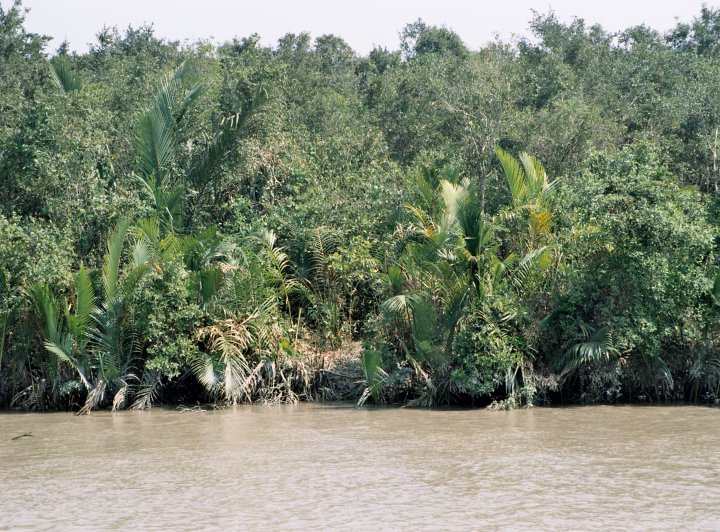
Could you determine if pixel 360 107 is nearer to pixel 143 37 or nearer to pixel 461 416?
pixel 461 416

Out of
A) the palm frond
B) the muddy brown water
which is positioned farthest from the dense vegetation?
the muddy brown water

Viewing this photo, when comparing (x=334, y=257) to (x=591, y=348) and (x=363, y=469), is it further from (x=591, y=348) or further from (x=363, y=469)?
(x=363, y=469)

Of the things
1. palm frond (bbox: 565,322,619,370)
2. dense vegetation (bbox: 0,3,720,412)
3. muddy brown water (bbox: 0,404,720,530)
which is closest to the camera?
muddy brown water (bbox: 0,404,720,530)

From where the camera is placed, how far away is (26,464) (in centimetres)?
1312

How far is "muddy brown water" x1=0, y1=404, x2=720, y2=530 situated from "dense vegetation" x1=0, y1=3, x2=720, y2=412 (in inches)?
34.6

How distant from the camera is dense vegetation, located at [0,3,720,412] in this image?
16859mm

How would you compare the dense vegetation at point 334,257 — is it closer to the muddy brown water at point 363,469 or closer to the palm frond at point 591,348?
the palm frond at point 591,348

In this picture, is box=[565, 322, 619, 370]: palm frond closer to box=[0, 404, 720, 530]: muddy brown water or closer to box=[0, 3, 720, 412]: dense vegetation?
box=[0, 3, 720, 412]: dense vegetation

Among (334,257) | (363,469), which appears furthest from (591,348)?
(363,469)

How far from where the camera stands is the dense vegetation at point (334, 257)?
16859 mm

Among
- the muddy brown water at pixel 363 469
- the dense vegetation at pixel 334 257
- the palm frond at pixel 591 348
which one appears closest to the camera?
the muddy brown water at pixel 363 469

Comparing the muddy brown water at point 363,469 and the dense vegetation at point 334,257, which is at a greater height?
the dense vegetation at point 334,257

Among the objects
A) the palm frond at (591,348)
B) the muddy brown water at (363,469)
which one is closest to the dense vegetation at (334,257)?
the palm frond at (591,348)

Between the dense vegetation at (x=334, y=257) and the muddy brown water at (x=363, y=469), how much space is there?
880 millimetres
